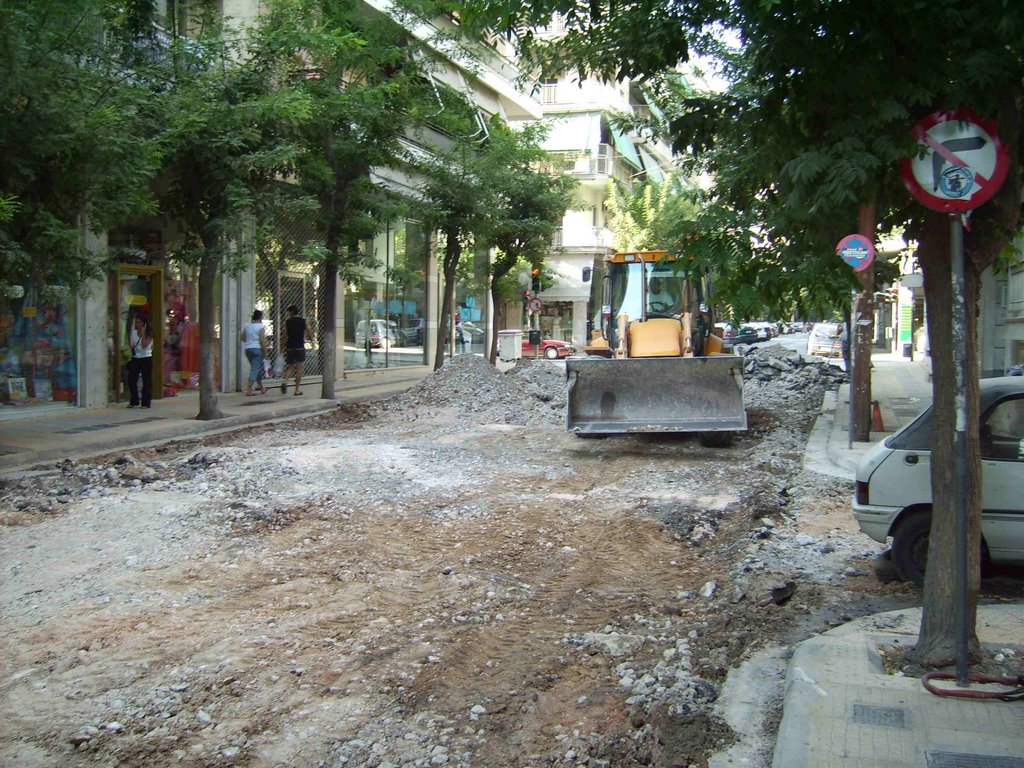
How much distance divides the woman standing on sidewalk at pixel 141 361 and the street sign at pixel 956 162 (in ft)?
47.8

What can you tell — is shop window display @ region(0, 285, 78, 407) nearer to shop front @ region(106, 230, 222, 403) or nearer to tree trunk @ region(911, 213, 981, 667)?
shop front @ region(106, 230, 222, 403)

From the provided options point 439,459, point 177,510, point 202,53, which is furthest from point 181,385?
point 177,510

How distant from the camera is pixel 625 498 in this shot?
33.2 feet

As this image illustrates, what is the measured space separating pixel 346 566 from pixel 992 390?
4765 millimetres

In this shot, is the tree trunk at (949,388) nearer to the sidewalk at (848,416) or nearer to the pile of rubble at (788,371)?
the sidewalk at (848,416)

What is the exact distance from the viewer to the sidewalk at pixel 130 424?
1245cm

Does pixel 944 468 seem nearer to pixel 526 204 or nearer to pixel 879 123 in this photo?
pixel 879 123

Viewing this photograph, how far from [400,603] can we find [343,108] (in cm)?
1255

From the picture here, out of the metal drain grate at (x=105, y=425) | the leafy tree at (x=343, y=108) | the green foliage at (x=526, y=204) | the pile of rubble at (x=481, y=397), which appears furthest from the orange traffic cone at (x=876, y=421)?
the green foliage at (x=526, y=204)

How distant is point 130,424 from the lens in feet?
48.9

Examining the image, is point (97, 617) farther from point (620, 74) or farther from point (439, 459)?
point (439, 459)

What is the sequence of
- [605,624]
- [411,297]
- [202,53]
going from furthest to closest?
[411,297], [202,53], [605,624]

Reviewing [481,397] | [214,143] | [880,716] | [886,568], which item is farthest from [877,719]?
[481,397]

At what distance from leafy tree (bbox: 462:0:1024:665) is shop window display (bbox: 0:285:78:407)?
1250 cm
